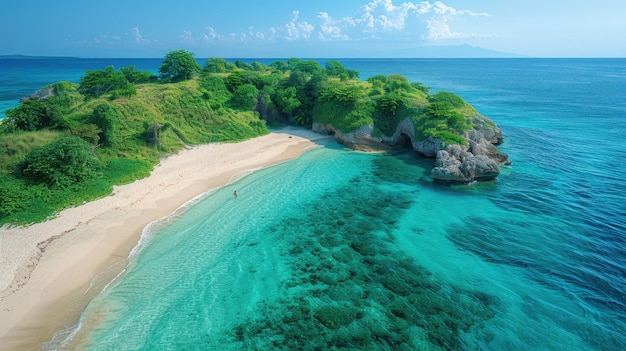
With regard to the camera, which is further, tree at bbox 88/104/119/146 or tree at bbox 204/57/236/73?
tree at bbox 204/57/236/73

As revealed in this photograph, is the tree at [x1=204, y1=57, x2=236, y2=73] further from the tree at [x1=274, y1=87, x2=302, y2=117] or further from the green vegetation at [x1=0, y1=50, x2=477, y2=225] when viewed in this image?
the tree at [x1=274, y1=87, x2=302, y2=117]

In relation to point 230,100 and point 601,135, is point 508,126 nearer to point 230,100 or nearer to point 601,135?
point 601,135

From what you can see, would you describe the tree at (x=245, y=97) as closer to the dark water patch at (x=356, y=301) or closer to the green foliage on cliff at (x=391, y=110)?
the green foliage on cliff at (x=391, y=110)

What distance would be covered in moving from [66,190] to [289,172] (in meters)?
19.4

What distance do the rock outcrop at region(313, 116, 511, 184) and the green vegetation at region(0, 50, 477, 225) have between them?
1.10m

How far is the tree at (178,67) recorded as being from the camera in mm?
51031

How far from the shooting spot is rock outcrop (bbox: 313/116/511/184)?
1256 inches

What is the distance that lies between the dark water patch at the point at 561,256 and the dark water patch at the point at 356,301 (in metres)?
4.36

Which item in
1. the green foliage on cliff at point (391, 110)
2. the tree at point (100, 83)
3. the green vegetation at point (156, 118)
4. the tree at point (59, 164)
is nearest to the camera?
the tree at point (59, 164)

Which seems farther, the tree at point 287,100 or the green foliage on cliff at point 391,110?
the tree at point 287,100

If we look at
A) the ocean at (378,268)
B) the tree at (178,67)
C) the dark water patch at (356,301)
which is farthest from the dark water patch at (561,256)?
the tree at (178,67)

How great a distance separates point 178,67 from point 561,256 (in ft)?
176

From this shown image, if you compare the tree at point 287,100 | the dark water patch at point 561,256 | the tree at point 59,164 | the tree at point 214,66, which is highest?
the tree at point 214,66

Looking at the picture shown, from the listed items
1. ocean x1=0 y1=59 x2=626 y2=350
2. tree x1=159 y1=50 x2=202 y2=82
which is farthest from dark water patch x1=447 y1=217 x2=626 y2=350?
tree x1=159 y1=50 x2=202 y2=82
